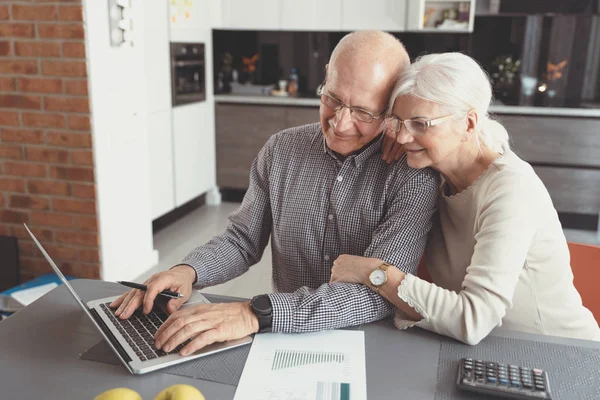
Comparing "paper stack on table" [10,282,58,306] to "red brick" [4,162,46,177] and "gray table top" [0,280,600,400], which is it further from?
"gray table top" [0,280,600,400]

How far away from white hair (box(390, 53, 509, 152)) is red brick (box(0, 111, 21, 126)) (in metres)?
2.07

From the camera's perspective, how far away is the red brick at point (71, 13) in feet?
8.52

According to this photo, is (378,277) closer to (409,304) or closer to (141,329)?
(409,304)

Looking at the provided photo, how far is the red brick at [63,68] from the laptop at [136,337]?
1646 mm

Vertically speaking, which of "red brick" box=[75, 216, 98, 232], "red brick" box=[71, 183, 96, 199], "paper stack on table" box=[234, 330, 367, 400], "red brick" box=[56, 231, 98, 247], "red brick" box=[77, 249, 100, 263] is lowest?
"red brick" box=[77, 249, 100, 263]

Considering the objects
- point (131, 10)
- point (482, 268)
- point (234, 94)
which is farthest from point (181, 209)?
point (482, 268)

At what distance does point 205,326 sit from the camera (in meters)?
1.16

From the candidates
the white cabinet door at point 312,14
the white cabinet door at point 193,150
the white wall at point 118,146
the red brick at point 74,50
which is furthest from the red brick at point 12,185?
the white cabinet door at point 312,14

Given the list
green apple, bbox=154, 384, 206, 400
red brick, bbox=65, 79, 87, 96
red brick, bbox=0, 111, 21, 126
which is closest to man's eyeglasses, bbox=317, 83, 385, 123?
green apple, bbox=154, 384, 206, 400

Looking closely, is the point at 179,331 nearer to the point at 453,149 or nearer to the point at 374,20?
the point at 453,149

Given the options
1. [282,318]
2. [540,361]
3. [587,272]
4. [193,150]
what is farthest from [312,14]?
[540,361]

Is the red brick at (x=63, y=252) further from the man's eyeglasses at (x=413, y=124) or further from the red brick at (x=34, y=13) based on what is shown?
the man's eyeglasses at (x=413, y=124)

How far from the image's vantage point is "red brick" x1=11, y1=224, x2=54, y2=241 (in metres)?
2.90

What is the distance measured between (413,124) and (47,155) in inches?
79.8
